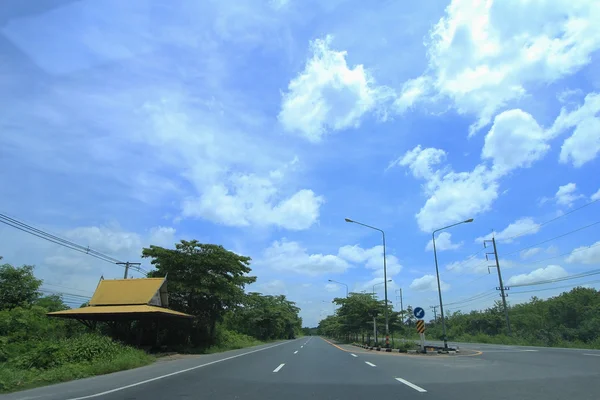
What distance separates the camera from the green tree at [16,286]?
29.7m

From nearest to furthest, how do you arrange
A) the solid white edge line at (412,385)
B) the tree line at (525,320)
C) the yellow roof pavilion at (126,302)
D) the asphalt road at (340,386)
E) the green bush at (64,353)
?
the asphalt road at (340,386), the solid white edge line at (412,385), the green bush at (64,353), the yellow roof pavilion at (126,302), the tree line at (525,320)

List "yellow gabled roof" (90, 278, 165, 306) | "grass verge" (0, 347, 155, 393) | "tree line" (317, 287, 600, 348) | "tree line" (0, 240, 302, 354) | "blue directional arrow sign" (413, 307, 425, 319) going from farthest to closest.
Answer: "tree line" (317, 287, 600, 348)
"tree line" (0, 240, 302, 354)
"yellow gabled roof" (90, 278, 165, 306)
"blue directional arrow sign" (413, 307, 425, 319)
"grass verge" (0, 347, 155, 393)

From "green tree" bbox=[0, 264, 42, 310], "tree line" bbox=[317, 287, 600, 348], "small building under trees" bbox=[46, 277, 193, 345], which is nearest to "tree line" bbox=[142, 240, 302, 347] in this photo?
"small building under trees" bbox=[46, 277, 193, 345]

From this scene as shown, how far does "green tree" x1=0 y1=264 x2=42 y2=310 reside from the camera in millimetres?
29681

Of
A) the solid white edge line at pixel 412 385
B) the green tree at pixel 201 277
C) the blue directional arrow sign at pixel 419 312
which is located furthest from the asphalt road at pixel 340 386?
the green tree at pixel 201 277

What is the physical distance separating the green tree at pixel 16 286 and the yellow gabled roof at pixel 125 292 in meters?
8.97

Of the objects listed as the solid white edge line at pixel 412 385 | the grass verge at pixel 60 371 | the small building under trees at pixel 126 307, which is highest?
the small building under trees at pixel 126 307

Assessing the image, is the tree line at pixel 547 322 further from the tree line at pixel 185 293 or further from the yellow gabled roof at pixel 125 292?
the yellow gabled roof at pixel 125 292

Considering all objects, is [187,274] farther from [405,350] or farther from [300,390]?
[300,390]

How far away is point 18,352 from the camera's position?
16.7 meters

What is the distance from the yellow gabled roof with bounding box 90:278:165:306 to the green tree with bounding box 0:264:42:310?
353 inches

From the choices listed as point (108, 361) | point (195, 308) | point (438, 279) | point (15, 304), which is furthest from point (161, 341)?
point (438, 279)

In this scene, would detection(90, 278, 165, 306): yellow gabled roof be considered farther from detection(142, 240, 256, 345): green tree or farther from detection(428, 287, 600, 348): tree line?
detection(428, 287, 600, 348): tree line

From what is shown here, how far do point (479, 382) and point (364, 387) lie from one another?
3.16m
